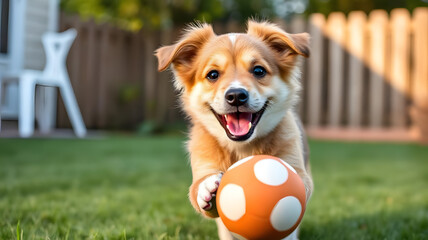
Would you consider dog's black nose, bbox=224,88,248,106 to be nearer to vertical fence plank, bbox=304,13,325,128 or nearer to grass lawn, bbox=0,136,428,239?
grass lawn, bbox=0,136,428,239

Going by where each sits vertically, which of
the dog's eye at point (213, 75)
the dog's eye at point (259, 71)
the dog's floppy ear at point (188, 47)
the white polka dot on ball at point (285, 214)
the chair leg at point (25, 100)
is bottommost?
the chair leg at point (25, 100)

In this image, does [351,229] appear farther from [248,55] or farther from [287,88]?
[248,55]

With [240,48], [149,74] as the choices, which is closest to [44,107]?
[149,74]

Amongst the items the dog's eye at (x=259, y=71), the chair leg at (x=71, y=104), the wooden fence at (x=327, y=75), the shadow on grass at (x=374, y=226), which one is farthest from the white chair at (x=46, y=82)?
the dog's eye at (x=259, y=71)

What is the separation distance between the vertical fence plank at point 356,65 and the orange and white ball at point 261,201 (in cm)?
753

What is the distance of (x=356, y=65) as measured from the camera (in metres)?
9.02

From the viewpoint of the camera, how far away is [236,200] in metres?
1.83

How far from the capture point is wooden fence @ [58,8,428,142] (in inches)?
339

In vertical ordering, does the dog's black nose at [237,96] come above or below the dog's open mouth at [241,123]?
above

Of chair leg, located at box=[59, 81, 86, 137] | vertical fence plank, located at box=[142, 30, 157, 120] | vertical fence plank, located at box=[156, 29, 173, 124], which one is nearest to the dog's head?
chair leg, located at box=[59, 81, 86, 137]

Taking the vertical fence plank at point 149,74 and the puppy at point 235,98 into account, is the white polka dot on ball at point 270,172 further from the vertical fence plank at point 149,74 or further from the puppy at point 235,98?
the vertical fence plank at point 149,74

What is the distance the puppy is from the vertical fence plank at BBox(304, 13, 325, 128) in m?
6.94

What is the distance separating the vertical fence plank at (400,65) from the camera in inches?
337

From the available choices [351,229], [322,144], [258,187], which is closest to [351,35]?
[322,144]
